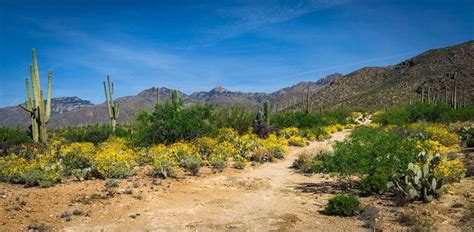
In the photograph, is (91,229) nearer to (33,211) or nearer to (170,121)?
(33,211)

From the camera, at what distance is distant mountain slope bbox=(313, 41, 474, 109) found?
217 ft

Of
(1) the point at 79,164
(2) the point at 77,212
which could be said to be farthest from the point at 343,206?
(1) the point at 79,164

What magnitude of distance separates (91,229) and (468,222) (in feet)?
23.4

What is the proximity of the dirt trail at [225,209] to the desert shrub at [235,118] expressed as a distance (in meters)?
11.2

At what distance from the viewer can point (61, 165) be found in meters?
12.6

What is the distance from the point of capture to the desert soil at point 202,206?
25.6ft

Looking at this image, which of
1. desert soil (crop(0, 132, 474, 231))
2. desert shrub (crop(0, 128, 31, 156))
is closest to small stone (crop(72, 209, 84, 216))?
desert soil (crop(0, 132, 474, 231))

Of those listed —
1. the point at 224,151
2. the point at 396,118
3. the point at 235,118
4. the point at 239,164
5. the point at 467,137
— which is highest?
the point at 235,118

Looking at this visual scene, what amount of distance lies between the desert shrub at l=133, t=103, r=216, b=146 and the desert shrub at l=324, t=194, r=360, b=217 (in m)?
10.2

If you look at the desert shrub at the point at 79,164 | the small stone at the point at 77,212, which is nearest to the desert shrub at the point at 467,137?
the desert shrub at the point at 79,164

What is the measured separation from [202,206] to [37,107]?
44.7 feet

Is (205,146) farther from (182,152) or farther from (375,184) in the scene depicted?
(375,184)

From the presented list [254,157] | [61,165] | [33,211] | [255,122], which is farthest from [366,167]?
[255,122]

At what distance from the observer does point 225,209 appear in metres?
9.09
